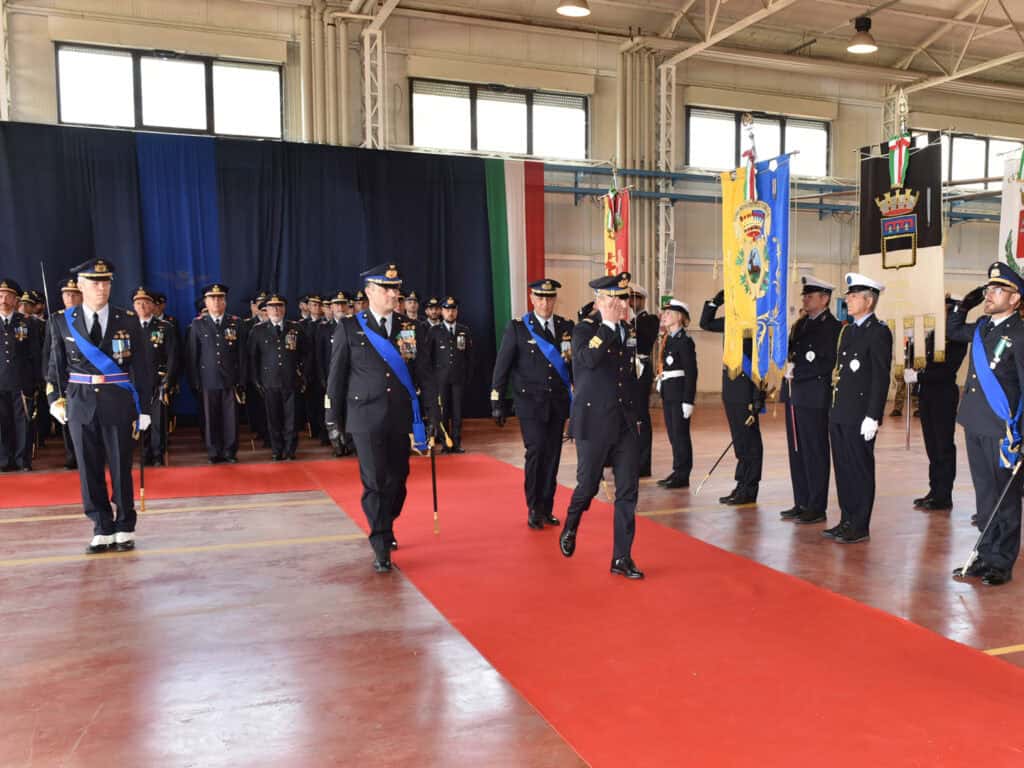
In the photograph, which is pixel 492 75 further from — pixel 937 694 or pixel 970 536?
pixel 937 694

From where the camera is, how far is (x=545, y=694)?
3.20 meters

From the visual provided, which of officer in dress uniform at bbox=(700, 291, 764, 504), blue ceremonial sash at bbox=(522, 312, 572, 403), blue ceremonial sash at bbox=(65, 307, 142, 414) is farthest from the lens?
Answer: officer in dress uniform at bbox=(700, 291, 764, 504)

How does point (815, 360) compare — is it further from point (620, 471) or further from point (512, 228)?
point (512, 228)

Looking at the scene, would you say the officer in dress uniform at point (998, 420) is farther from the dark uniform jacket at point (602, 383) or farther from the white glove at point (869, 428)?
the dark uniform jacket at point (602, 383)

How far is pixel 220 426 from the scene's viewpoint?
360 inches

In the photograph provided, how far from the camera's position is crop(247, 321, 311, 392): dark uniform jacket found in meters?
9.27

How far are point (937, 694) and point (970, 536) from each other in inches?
116

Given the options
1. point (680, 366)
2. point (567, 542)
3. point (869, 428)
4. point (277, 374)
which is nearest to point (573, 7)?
point (680, 366)

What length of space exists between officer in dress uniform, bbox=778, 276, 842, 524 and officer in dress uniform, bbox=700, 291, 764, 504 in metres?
0.43

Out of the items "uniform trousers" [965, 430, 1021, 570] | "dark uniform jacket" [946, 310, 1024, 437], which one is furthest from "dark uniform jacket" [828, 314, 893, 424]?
"uniform trousers" [965, 430, 1021, 570]

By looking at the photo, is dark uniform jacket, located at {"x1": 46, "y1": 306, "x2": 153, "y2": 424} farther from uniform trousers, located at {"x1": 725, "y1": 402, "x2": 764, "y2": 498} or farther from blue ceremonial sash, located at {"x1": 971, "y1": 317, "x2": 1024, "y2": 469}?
blue ceremonial sash, located at {"x1": 971, "y1": 317, "x2": 1024, "y2": 469}

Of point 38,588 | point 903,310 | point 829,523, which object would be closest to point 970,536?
point 829,523

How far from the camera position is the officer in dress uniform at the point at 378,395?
478 centimetres

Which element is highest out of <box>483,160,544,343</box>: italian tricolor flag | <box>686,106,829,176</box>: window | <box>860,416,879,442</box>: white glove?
<box>686,106,829,176</box>: window
